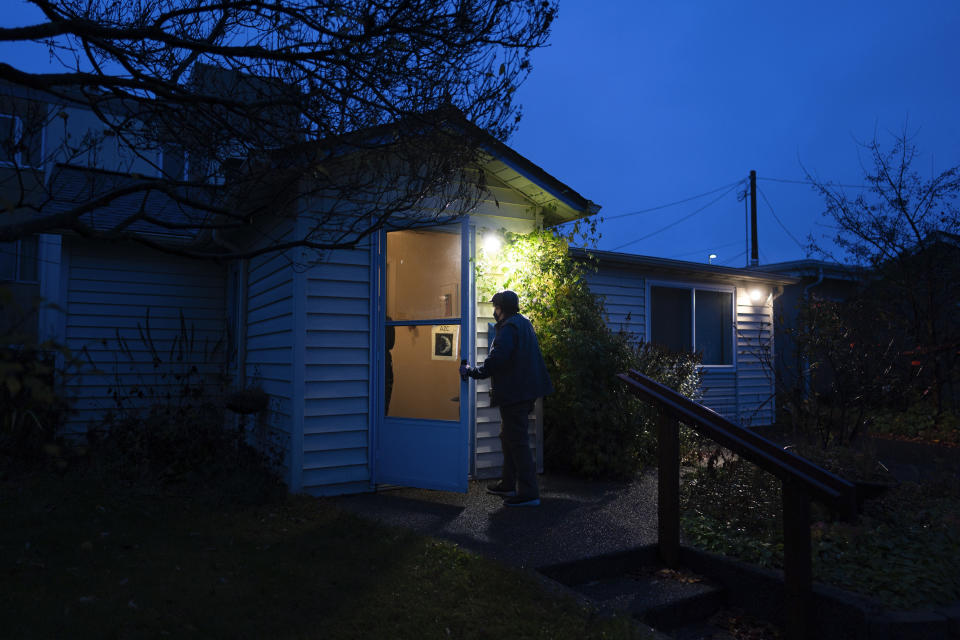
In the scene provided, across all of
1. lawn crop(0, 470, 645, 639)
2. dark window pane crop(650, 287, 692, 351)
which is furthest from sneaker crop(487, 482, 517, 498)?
dark window pane crop(650, 287, 692, 351)

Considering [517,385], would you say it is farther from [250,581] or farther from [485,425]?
[250,581]

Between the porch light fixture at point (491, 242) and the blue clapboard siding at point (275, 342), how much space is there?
193 cm

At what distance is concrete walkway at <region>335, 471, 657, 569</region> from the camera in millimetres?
3898

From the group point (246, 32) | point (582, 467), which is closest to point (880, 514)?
point (582, 467)

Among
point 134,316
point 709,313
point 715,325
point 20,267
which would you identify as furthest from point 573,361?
point 20,267

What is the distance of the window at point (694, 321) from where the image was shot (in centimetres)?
1059

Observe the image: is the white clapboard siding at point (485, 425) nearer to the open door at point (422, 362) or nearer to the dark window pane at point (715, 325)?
the open door at point (422, 362)

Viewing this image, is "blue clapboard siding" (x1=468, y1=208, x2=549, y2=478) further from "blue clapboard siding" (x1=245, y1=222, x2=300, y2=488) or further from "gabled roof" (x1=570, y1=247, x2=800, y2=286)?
"gabled roof" (x1=570, y1=247, x2=800, y2=286)

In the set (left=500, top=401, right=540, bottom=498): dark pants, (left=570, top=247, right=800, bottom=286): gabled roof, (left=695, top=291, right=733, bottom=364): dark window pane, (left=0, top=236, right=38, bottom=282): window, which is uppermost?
(left=0, top=236, right=38, bottom=282): window

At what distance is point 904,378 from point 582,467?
14.0 feet

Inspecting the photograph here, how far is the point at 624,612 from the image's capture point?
2996mm

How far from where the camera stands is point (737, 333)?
11.1m

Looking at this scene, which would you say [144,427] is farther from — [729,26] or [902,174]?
[729,26]

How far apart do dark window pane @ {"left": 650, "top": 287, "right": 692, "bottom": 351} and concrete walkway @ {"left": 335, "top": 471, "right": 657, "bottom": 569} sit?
16.1 ft
